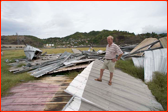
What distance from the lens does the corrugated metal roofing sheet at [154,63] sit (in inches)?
153

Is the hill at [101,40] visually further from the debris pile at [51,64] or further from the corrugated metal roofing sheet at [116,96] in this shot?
the corrugated metal roofing sheet at [116,96]

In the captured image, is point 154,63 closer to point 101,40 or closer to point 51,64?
point 51,64

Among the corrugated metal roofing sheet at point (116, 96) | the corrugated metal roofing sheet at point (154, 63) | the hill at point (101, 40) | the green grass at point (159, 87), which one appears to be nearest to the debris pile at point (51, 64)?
the corrugated metal roofing sheet at point (116, 96)

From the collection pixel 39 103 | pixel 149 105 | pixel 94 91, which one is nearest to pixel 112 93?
pixel 94 91

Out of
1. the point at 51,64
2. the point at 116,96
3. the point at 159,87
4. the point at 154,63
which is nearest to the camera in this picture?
the point at 116,96

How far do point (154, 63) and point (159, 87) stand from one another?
1578 millimetres

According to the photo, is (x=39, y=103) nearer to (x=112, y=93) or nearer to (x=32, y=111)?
(x=32, y=111)

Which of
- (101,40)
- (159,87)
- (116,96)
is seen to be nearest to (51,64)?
(116,96)

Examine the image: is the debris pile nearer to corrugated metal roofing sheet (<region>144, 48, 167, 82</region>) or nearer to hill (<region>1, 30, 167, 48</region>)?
corrugated metal roofing sheet (<region>144, 48, 167, 82</region>)

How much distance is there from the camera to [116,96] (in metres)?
2.69

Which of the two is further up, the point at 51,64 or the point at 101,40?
the point at 101,40

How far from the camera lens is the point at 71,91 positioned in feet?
8.73

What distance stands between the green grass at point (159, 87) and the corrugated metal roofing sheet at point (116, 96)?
148mm

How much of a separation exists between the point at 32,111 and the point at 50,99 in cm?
57
